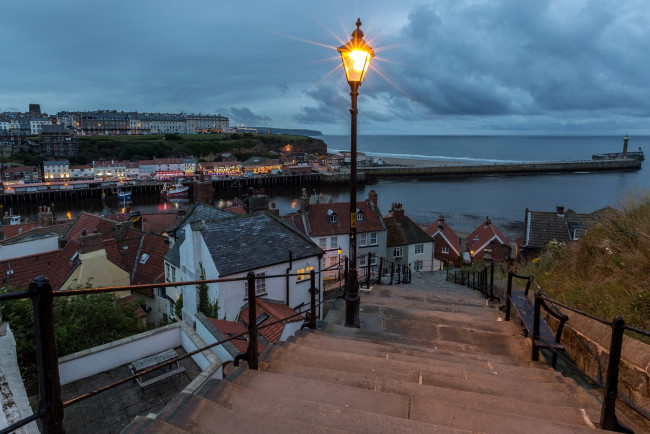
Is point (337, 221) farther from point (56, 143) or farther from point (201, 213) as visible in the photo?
point (56, 143)

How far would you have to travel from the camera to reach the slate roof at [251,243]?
16484mm

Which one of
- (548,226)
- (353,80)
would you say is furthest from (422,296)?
(548,226)

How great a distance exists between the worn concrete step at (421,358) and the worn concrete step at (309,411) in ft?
5.96

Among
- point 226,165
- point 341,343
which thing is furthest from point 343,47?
point 226,165

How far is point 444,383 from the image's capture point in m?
4.23

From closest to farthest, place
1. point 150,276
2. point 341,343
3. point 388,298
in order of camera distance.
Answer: point 341,343 < point 388,298 < point 150,276

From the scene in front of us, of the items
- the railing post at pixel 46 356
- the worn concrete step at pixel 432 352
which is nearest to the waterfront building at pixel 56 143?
the worn concrete step at pixel 432 352

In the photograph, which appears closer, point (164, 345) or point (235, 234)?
point (164, 345)

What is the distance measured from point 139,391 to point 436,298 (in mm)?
7344

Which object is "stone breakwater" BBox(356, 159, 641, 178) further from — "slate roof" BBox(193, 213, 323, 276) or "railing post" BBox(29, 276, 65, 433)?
"railing post" BBox(29, 276, 65, 433)

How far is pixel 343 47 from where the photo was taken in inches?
267

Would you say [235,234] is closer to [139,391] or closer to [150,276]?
[150,276]

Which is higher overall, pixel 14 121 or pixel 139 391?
pixel 14 121

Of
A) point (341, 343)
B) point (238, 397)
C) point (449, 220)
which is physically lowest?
point (449, 220)
